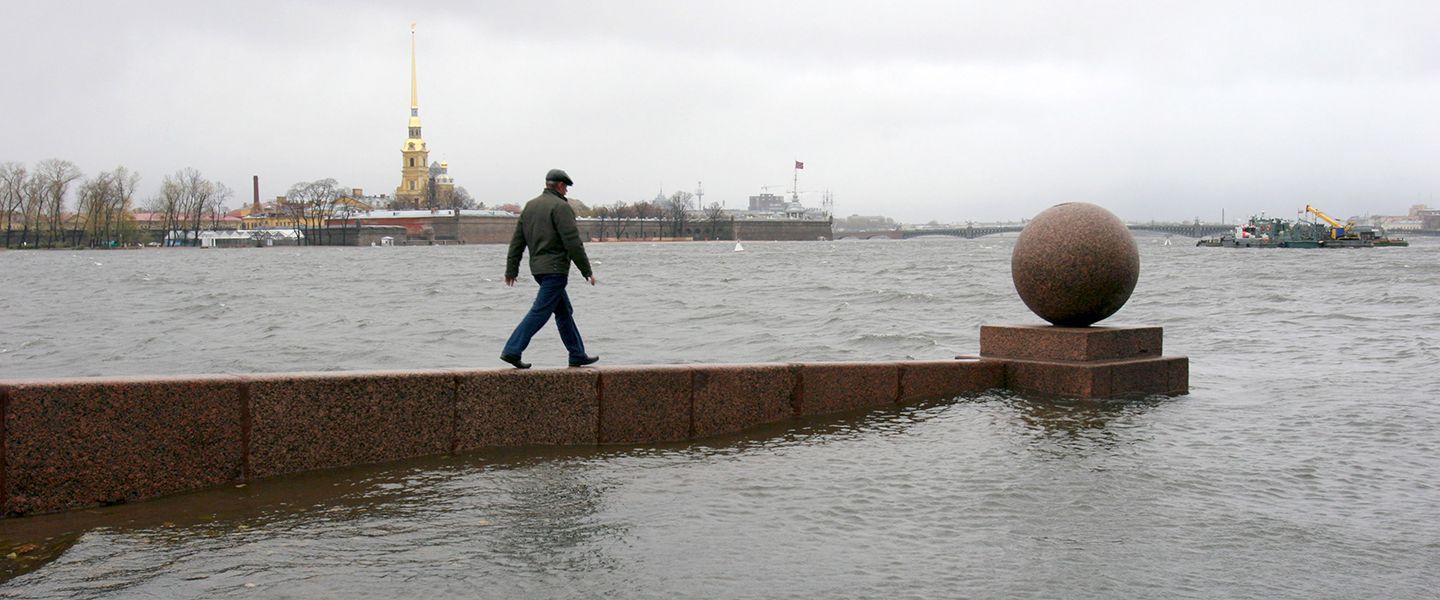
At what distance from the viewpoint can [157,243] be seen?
13038 centimetres

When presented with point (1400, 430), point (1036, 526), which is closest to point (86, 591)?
point (1036, 526)

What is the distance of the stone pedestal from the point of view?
9078 millimetres

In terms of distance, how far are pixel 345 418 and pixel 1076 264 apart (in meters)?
5.56

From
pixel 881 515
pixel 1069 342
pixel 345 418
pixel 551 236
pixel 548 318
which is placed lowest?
pixel 881 515

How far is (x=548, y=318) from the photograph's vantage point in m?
7.30

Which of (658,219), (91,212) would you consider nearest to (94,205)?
(91,212)

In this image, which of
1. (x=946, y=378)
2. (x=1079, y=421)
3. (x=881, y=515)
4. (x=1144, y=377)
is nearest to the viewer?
(x=881, y=515)

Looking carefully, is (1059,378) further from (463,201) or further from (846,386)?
(463,201)

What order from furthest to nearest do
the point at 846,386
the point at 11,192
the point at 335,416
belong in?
the point at 11,192
the point at 846,386
the point at 335,416

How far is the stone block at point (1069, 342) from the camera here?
9.29 m

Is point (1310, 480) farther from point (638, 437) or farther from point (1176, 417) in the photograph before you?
point (638, 437)

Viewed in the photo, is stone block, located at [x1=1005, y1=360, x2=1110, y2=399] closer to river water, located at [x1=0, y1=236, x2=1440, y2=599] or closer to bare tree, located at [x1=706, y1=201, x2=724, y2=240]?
river water, located at [x1=0, y1=236, x2=1440, y2=599]

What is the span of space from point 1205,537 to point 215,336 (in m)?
21.5

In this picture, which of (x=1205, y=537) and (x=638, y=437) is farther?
(x=638, y=437)
